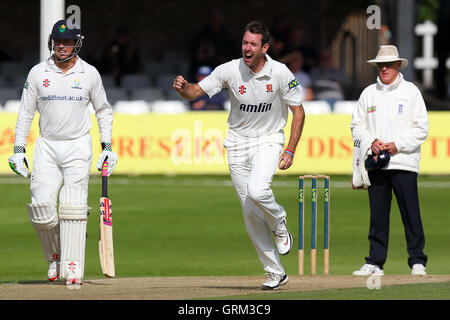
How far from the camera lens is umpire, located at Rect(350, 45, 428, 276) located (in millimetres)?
10125

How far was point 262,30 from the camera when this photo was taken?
29.1 feet

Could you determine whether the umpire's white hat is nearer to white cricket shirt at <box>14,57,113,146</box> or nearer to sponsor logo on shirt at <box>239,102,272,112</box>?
sponsor logo on shirt at <box>239,102,272,112</box>

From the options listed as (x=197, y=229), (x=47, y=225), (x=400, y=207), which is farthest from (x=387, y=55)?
(x=197, y=229)

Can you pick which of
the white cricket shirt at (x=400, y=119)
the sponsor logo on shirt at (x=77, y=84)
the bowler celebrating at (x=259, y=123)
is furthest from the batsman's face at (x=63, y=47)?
the white cricket shirt at (x=400, y=119)

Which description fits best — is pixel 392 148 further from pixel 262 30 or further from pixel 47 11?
pixel 47 11

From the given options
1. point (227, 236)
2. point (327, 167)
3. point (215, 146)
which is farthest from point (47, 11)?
point (227, 236)

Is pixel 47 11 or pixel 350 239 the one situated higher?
pixel 47 11

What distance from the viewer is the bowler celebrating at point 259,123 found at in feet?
29.3

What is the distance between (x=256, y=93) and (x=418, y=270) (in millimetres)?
2343

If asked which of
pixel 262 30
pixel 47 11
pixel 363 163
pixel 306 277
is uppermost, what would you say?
pixel 47 11

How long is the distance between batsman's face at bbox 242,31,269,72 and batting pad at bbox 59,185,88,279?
5.53 ft

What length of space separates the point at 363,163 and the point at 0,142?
34.9 ft

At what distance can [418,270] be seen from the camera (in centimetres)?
1016

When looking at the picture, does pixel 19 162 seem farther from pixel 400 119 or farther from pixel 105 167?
pixel 400 119
